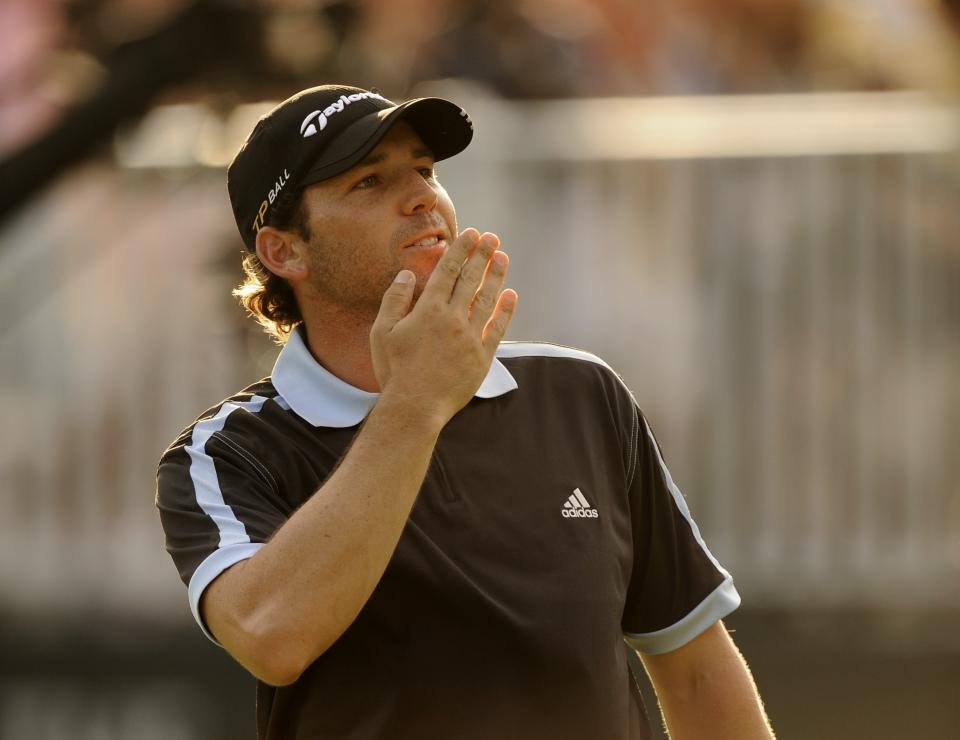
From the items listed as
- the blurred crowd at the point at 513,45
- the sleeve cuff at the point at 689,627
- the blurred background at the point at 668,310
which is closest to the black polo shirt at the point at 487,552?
the sleeve cuff at the point at 689,627

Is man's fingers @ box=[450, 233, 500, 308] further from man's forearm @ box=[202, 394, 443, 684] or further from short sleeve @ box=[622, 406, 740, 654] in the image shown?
short sleeve @ box=[622, 406, 740, 654]

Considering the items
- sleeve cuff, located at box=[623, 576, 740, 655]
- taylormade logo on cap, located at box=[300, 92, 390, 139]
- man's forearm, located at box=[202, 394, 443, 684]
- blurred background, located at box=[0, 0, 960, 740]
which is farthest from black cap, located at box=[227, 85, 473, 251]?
blurred background, located at box=[0, 0, 960, 740]

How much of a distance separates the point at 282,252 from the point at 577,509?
2.61 ft

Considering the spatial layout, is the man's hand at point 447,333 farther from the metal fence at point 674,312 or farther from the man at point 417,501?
the metal fence at point 674,312

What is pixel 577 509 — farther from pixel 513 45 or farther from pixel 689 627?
pixel 513 45

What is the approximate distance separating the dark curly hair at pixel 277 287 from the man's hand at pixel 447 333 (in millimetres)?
458

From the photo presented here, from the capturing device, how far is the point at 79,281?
732 cm

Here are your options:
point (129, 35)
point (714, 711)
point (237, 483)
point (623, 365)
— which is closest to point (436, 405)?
point (237, 483)

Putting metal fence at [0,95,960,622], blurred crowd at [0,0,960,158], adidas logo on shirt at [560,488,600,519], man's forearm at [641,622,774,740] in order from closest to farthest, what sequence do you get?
adidas logo on shirt at [560,488,600,519] < man's forearm at [641,622,774,740] < blurred crowd at [0,0,960,158] < metal fence at [0,95,960,622]

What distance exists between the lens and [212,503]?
2443 millimetres

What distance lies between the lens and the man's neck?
2.80m

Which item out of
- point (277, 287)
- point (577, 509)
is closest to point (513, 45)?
point (277, 287)

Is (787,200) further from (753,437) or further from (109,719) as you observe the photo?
(109,719)

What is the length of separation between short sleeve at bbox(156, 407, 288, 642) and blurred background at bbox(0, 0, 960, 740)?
4526 millimetres
